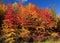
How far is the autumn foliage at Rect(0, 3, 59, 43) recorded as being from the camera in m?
26.7

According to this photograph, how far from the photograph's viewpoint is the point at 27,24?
2702 cm

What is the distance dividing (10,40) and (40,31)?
14.5 ft

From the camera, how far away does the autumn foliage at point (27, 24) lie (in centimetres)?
2672

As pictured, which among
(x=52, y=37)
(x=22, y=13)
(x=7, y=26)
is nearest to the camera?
(x=7, y=26)

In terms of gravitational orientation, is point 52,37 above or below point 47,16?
below

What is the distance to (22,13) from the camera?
27938 mm

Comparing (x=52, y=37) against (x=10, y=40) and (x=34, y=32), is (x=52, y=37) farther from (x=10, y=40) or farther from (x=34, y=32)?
(x=10, y=40)

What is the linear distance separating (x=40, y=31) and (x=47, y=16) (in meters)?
2.22

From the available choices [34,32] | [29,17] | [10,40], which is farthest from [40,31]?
[10,40]

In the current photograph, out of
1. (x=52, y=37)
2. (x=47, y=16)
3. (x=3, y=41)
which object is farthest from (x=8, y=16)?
(x=52, y=37)

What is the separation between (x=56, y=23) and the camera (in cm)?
3097

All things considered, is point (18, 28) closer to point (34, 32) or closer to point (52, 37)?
point (34, 32)

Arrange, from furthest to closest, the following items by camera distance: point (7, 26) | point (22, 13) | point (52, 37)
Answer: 1. point (52, 37)
2. point (22, 13)
3. point (7, 26)

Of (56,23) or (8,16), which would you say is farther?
(56,23)
